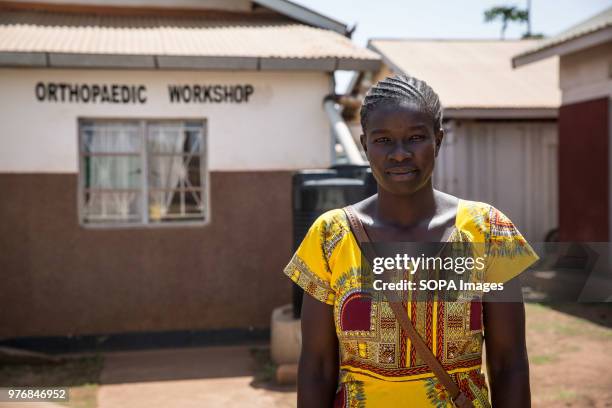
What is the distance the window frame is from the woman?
5.68m

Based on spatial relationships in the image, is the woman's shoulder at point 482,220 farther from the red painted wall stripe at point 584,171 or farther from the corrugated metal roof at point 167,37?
the red painted wall stripe at point 584,171

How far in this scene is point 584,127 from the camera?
366 inches

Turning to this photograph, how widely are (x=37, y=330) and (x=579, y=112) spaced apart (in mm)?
7432

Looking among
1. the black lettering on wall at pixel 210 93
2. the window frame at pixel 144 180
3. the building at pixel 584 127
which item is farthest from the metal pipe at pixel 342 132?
the building at pixel 584 127

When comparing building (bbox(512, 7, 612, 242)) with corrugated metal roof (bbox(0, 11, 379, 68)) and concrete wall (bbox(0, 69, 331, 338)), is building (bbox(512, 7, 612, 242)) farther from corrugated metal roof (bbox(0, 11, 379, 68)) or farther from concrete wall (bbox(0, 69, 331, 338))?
concrete wall (bbox(0, 69, 331, 338))

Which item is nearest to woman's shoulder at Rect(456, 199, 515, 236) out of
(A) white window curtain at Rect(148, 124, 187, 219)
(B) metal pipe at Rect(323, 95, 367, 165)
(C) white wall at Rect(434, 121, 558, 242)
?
(B) metal pipe at Rect(323, 95, 367, 165)

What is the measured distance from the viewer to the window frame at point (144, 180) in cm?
722

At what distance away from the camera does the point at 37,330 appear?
721cm

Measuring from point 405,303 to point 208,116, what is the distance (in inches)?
232

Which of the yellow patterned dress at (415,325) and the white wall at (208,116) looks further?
the white wall at (208,116)

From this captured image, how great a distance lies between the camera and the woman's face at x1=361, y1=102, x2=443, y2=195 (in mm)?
1758

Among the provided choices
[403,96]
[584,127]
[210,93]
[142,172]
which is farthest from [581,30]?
[403,96]

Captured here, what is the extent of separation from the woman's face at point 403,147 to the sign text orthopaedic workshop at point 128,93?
5746 millimetres

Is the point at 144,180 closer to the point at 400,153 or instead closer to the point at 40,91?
the point at 40,91
